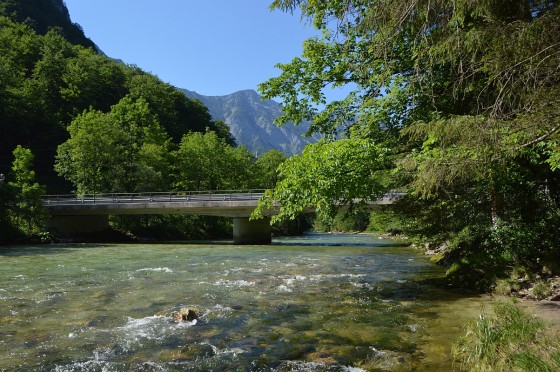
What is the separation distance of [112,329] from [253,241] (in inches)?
1260

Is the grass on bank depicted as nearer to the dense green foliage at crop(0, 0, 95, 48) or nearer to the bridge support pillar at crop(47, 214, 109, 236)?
the bridge support pillar at crop(47, 214, 109, 236)

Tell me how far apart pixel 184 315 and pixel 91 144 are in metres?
44.0

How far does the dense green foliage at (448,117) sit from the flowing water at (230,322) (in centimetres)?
266

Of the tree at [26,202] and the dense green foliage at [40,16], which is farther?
the dense green foliage at [40,16]

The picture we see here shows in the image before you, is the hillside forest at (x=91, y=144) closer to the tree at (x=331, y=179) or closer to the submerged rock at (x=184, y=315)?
the submerged rock at (x=184, y=315)

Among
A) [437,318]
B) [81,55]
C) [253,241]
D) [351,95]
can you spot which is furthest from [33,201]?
[81,55]

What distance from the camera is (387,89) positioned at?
1184 cm

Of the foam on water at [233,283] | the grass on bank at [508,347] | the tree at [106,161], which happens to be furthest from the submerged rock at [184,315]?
the tree at [106,161]

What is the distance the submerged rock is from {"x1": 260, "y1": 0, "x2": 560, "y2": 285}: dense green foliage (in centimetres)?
343

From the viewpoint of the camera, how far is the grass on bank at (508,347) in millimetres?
4613

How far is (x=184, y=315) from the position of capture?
8.80 meters

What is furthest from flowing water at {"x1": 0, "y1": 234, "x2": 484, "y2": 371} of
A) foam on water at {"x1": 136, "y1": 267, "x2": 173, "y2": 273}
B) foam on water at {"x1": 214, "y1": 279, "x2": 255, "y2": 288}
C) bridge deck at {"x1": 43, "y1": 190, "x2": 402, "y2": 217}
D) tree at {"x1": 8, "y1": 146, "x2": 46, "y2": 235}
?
tree at {"x1": 8, "y1": 146, "x2": 46, "y2": 235}

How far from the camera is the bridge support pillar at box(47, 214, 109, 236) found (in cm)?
4172

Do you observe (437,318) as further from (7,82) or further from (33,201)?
(7,82)
